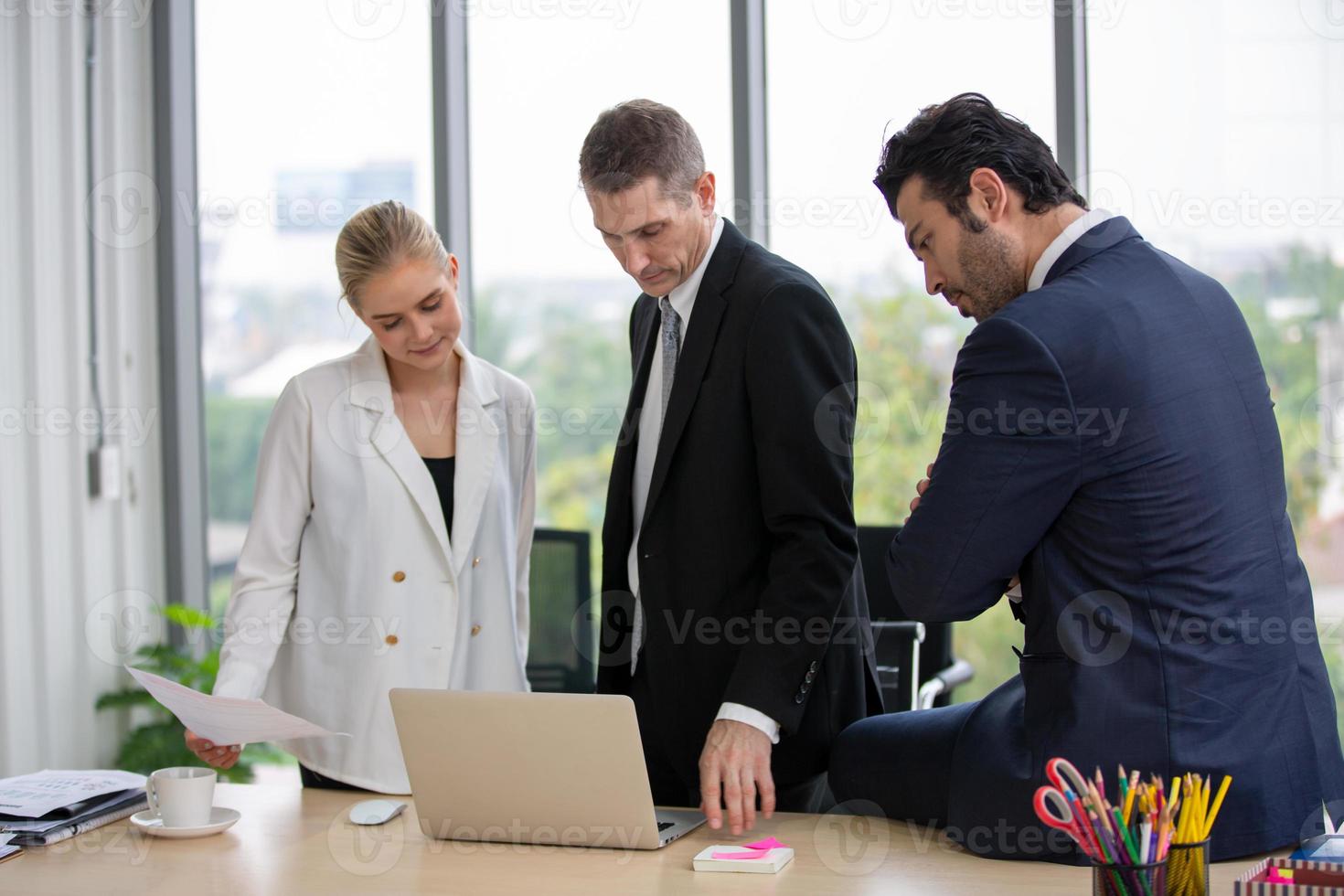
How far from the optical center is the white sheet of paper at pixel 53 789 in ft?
6.60

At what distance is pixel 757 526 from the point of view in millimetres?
2031

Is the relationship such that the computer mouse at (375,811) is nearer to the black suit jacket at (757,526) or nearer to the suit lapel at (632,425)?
the black suit jacket at (757,526)

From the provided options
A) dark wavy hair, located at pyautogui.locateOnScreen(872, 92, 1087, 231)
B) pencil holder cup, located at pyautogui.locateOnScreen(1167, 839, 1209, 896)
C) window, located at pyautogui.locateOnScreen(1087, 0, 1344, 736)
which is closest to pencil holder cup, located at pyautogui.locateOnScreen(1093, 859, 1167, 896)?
pencil holder cup, located at pyautogui.locateOnScreen(1167, 839, 1209, 896)

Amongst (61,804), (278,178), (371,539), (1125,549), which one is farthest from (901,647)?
(278,178)

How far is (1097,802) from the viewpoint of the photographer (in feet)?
4.32

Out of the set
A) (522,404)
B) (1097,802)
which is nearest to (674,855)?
(1097,802)

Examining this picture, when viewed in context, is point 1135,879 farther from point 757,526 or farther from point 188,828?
point 188,828

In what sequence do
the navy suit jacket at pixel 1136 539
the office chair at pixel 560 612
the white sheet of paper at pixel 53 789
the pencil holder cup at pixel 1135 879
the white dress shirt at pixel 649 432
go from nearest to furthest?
the pencil holder cup at pixel 1135 879 < the navy suit jacket at pixel 1136 539 < the white sheet of paper at pixel 53 789 < the white dress shirt at pixel 649 432 < the office chair at pixel 560 612

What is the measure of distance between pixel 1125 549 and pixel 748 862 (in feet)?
2.01

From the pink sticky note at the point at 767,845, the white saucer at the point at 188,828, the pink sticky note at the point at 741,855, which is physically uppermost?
the pink sticky note at the point at 741,855

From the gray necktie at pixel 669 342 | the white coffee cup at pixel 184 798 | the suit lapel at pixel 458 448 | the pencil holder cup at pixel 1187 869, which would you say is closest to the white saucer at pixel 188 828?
the white coffee cup at pixel 184 798

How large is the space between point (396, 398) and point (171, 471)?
2.03 metres

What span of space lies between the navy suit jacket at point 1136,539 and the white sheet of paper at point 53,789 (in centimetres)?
138

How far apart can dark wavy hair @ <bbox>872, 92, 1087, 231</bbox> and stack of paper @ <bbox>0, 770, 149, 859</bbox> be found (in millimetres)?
1572
